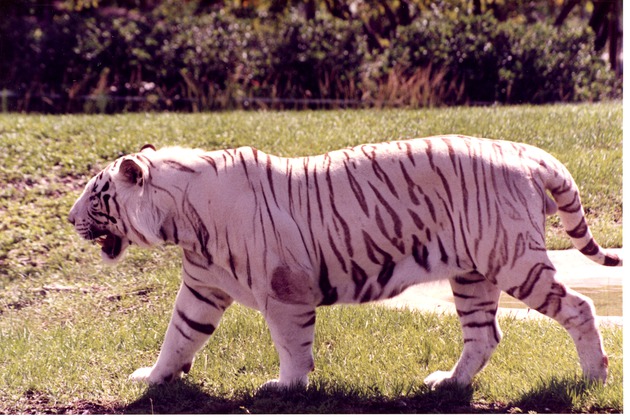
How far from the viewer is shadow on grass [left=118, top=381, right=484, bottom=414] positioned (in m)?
4.77

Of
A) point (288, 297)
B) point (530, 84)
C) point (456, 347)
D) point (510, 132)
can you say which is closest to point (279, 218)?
point (288, 297)

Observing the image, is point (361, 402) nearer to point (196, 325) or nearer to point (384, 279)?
point (384, 279)

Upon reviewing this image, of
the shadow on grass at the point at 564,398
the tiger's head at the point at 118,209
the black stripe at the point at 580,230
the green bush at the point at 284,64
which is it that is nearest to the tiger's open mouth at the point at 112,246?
the tiger's head at the point at 118,209

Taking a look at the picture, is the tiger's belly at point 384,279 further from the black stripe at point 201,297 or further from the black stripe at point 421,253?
the black stripe at point 201,297

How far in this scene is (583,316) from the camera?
4582 mm

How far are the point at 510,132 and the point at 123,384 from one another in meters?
5.75

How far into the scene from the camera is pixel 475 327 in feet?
16.4

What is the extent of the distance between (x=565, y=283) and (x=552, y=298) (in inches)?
84.6

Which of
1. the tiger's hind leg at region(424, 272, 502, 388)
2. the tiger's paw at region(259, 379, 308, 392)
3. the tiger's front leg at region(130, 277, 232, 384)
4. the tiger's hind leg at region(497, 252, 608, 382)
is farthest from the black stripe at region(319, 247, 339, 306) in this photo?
the tiger's hind leg at region(497, 252, 608, 382)

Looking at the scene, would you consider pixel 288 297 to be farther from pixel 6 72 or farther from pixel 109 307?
pixel 6 72

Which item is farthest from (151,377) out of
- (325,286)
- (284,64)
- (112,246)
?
(284,64)

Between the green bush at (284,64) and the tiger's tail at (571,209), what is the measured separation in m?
6.87

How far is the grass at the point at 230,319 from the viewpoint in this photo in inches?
193

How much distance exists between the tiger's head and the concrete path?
2.14 m
